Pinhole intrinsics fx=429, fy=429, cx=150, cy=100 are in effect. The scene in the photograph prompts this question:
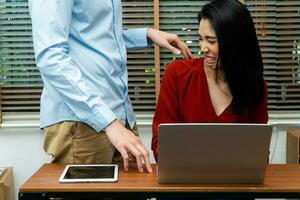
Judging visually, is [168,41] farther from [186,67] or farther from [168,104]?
[168,104]

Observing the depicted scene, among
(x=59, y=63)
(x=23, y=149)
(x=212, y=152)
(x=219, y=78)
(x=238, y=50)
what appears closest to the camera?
(x=212, y=152)

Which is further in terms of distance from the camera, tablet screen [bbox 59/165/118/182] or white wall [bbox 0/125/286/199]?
white wall [bbox 0/125/286/199]

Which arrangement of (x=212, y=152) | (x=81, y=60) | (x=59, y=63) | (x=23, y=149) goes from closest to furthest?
(x=212, y=152), (x=59, y=63), (x=81, y=60), (x=23, y=149)

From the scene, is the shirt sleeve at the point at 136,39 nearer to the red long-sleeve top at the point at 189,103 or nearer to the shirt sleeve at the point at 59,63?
the red long-sleeve top at the point at 189,103

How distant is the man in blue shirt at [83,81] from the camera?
129cm

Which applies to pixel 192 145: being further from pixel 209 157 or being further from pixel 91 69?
pixel 91 69

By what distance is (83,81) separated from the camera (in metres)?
1.31

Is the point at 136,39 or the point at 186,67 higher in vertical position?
the point at 136,39

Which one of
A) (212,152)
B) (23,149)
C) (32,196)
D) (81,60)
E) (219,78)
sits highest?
(81,60)

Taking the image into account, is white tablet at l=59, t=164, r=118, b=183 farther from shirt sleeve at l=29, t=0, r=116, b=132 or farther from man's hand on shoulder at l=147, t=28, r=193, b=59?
man's hand on shoulder at l=147, t=28, r=193, b=59

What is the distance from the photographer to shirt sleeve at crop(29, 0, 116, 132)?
1.29 metres

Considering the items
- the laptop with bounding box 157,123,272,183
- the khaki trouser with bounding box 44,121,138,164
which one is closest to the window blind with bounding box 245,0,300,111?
the khaki trouser with bounding box 44,121,138,164

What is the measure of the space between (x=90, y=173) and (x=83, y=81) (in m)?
0.28

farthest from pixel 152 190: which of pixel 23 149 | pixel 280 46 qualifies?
pixel 280 46
